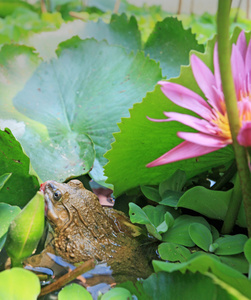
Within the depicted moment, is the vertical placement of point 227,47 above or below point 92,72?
above

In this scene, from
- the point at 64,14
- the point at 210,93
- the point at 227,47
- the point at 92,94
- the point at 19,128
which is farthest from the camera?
the point at 64,14

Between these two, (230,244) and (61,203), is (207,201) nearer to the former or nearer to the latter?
(230,244)

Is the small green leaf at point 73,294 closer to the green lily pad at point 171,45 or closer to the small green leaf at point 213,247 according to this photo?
the small green leaf at point 213,247

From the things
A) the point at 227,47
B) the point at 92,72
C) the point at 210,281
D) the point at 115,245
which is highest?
the point at 227,47

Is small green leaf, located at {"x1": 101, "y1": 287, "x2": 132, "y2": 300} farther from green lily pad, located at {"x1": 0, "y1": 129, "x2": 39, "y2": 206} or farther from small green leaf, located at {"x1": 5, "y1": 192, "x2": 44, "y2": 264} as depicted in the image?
green lily pad, located at {"x1": 0, "y1": 129, "x2": 39, "y2": 206}

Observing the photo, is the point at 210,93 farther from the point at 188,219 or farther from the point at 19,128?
the point at 19,128

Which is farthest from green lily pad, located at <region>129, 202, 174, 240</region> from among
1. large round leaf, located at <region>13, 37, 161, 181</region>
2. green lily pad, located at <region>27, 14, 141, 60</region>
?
green lily pad, located at <region>27, 14, 141, 60</region>

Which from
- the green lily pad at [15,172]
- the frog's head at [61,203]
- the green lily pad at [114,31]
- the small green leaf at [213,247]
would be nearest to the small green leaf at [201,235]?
the small green leaf at [213,247]

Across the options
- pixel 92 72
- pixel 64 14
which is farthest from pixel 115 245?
pixel 64 14
